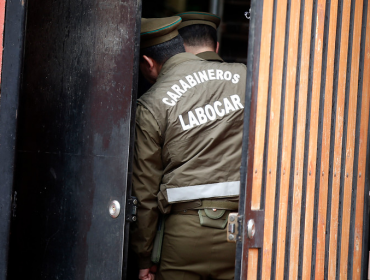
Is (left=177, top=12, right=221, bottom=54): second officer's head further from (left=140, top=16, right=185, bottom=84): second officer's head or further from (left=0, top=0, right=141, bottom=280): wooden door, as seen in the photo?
(left=0, top=0, right=141, bottom=280): wooden door

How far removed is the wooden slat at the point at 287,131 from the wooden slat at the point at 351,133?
40cm

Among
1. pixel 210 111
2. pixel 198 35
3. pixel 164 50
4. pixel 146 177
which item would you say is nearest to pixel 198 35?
pixel 198 35

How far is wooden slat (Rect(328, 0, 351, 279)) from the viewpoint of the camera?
2.29 m

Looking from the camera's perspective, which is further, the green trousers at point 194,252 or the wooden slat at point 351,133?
the green trousers at point 194,252

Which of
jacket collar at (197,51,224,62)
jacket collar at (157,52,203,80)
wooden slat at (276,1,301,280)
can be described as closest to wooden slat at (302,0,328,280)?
wooden slat at (276,1,301,280)

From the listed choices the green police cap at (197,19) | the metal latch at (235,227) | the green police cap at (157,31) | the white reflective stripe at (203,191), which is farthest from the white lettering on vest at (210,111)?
the green police cap at (197,19)

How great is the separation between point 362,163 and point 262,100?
755mm

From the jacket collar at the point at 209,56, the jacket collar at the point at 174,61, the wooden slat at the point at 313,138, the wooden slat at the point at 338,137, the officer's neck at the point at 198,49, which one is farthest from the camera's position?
the officer's neck at the point at 198,49

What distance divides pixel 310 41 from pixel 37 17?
4.19ft

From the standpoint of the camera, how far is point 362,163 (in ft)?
7.95

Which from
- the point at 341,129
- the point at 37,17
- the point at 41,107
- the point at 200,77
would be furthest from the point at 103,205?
the point at 341,129

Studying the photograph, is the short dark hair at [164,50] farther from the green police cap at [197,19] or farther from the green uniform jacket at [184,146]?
the green police cap at [197,19]

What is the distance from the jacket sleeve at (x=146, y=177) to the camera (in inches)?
96.0

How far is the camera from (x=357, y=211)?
241 centimetres
